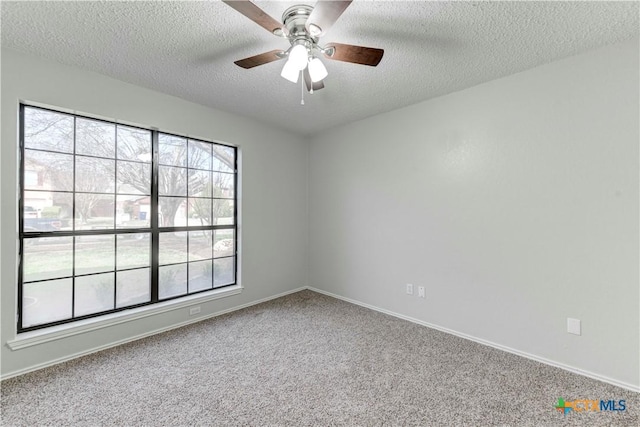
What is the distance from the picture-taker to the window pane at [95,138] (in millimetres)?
2438

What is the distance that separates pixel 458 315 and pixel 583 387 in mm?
976

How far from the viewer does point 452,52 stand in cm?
210

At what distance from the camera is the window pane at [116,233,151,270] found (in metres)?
2.67

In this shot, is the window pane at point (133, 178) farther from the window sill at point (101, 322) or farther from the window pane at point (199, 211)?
the window sill at point (101, 322)

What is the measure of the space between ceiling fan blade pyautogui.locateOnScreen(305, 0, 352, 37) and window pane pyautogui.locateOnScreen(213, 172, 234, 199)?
2.29m

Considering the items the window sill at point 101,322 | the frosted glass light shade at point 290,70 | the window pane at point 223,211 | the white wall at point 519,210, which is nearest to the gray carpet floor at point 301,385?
the window sill at point 101,322

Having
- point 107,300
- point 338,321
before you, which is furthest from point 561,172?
point 107,300

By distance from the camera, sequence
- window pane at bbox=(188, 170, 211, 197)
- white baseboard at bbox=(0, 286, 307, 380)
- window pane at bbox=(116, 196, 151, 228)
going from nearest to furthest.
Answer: white baseboard at bbox=(0, 286, 307, 380) → window pane at bbox=(116, 196, 151, 228) → window pane at bbox=(188, 170, 211, 197)

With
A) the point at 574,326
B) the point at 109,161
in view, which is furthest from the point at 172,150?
the point at 574,326

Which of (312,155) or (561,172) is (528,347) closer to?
(561,172)

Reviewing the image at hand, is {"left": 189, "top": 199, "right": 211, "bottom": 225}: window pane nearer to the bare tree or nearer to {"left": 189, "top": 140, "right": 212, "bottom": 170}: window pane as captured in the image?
the bare tree

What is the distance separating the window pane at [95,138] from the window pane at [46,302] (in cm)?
117

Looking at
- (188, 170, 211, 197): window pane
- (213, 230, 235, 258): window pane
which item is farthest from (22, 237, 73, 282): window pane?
(213, 230, 235, 258): window pane

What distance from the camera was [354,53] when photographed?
1.69 meters
